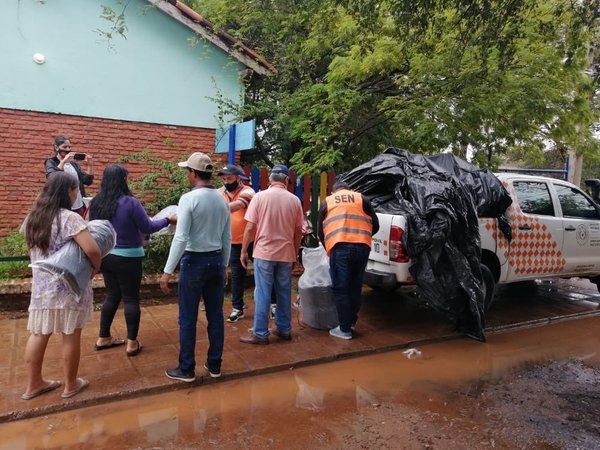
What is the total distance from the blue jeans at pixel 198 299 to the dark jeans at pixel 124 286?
0.58m

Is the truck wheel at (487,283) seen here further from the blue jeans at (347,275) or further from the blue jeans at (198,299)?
the blue jeans at (198,299)

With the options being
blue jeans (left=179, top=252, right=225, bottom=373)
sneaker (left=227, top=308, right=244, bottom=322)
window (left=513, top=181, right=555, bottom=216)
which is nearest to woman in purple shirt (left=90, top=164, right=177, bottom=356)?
blue jeans (left=179, top=252, right=225, bottom=373)

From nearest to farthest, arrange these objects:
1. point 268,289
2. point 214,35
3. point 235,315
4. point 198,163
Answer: point 198,163 → point 268,289 → point 235,315 → point 214,35

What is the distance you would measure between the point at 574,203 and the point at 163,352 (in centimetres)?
588

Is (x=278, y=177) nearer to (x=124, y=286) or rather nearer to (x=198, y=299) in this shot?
(x=198, y=299)

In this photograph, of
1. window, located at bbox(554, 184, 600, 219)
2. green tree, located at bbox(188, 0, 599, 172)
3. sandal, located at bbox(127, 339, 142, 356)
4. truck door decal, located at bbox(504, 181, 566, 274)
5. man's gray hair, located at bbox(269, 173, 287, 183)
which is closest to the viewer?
sandal, located at bbox(127, 339, 142, 356)

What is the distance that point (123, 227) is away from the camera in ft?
13.1

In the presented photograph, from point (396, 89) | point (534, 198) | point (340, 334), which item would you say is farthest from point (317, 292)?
point (396, 89)

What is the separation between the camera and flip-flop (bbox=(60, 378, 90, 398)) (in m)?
3.48

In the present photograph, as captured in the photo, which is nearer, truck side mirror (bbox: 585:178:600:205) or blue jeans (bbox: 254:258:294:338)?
blue jeans (bbox: 254:258:294:338)

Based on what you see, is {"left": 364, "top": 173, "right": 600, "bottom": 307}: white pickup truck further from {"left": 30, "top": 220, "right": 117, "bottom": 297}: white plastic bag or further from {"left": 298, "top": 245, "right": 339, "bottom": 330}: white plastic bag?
{"left": 30, "top": 220, "right": 117, "bottom": 297}: white plastic bag

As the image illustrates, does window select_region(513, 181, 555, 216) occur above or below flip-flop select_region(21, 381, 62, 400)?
above

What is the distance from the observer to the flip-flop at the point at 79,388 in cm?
348

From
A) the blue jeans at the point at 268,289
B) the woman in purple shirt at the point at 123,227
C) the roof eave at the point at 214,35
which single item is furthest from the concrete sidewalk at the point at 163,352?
the roof eave at the point at 214,35
